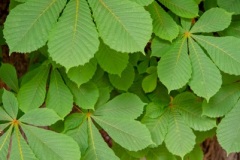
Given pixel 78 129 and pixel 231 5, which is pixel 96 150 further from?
pixel 231 5

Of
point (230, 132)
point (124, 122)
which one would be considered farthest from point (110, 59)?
point (230, 132)

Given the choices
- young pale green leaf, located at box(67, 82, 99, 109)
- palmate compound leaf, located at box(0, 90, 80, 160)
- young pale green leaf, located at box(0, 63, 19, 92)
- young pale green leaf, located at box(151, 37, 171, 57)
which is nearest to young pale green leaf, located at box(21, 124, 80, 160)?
palmate compound leaf, located at box(0, 90, 80, 160)

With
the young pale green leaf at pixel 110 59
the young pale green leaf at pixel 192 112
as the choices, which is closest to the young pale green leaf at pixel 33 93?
the young pale green leaf at pixel 110 59

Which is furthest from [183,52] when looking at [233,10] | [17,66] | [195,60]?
[17,66]

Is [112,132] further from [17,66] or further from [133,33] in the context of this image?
[17,66]

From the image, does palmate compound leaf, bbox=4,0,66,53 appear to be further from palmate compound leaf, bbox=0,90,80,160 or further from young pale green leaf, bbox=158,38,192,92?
young pale green leaf, bbox=158,38,192,92

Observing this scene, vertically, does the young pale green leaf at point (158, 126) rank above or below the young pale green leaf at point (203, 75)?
below

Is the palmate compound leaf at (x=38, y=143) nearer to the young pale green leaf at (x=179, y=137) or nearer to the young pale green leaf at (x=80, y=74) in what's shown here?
the young pale green leaf at (x=80, y=74)
